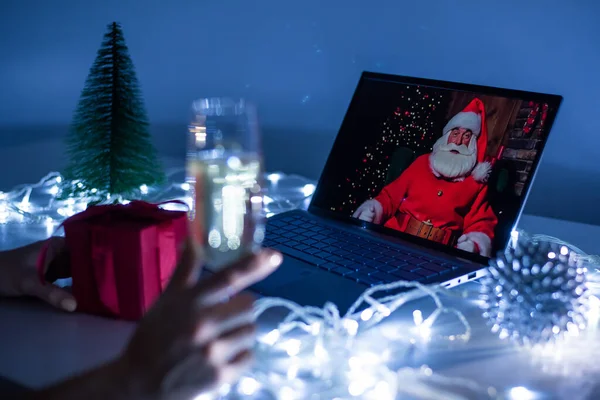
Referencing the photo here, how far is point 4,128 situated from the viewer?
6.77ft

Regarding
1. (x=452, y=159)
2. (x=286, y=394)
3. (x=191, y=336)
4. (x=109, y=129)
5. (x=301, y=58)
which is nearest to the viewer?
(x=191, y=336)

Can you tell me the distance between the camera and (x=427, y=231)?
1057mm

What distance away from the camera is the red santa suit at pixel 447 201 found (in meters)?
1.01

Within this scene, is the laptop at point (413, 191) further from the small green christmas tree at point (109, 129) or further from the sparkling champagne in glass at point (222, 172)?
the small green christmas tree at point (109, 129)

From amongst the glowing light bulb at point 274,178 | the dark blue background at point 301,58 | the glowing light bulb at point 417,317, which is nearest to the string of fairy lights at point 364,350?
the glowing light bulb at point 417,317

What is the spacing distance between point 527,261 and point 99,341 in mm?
466

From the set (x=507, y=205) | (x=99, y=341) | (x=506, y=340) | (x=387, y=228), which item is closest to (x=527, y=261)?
(x=506, y=340)

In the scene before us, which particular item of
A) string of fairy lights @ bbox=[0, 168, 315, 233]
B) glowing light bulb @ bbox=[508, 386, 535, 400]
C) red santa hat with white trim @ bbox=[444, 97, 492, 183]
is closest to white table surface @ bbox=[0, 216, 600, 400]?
glowing light bulb @ bbox=[508, 386, 535, 400]

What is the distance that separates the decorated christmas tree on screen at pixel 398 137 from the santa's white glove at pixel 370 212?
0.01 metres

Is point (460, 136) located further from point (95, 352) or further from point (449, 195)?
point (95, 352)

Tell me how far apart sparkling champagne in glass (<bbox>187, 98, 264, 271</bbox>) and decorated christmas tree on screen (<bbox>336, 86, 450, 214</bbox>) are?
0.38 meters

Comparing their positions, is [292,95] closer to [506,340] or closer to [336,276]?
[336,276]

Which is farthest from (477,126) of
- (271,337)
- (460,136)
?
(271,337)

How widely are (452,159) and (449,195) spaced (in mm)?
59
